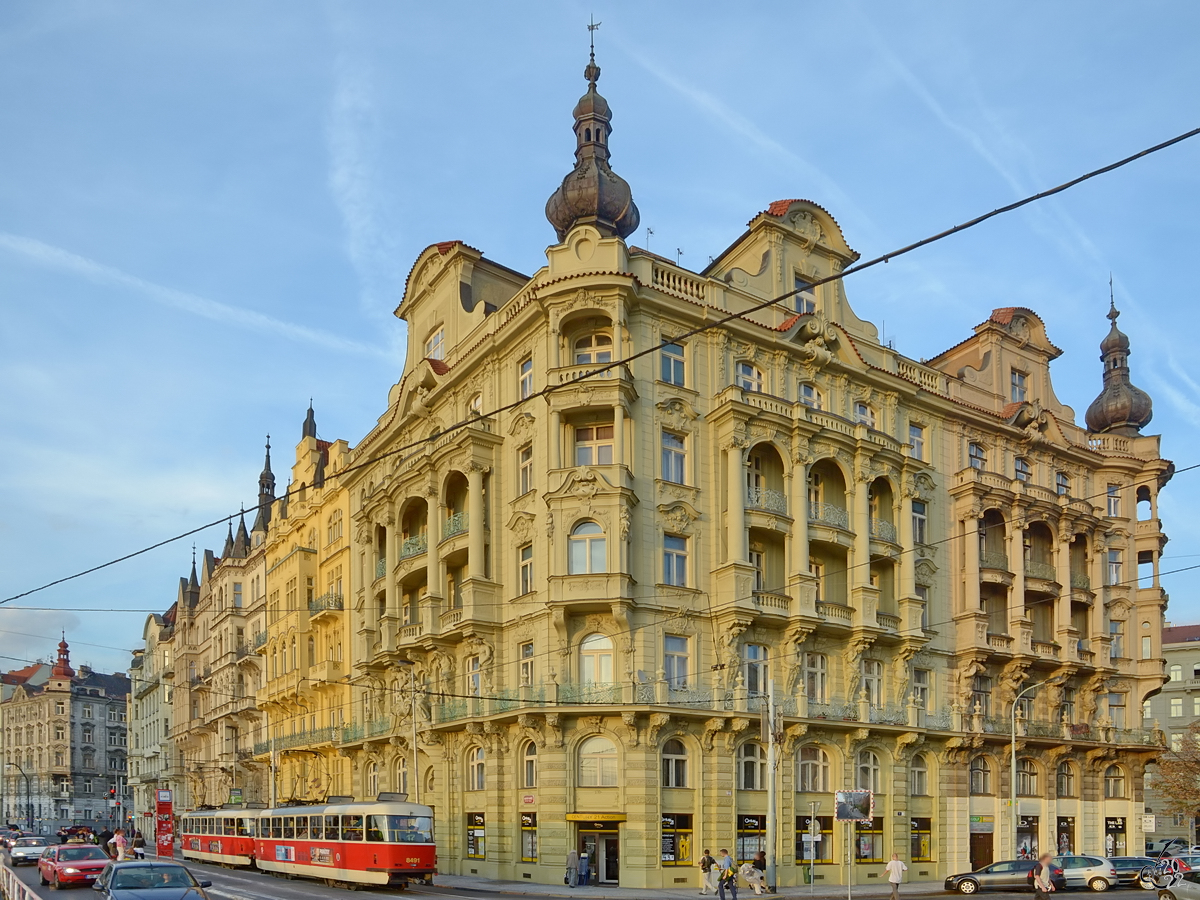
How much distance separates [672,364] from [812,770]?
15722mm

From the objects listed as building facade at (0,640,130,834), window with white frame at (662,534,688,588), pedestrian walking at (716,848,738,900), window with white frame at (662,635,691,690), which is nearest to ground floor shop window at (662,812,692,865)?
pedestrian walking at (716,848,738,900)

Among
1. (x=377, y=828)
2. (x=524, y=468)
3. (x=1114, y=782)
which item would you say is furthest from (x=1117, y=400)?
(x=377, y=828)

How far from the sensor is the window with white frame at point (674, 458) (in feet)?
142

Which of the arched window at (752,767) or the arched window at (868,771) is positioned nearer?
the arched window at (752,767)

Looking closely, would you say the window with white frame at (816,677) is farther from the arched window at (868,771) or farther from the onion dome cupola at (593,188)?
the onion dome cupola at (593,188)

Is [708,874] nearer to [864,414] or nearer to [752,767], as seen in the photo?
[752,767]

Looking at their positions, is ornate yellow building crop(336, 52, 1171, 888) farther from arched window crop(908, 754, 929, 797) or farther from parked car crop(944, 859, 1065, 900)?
parked car crop(944, 859, 1065, 900)

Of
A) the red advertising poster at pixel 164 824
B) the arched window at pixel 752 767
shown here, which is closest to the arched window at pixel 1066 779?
the arched window at pixel 752 767

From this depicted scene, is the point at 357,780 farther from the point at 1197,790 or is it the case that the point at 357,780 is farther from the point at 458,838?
the point at 1197,790

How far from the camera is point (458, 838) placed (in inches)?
1815

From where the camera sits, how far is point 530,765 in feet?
139

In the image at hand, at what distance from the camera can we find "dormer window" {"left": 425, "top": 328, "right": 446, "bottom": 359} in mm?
53812

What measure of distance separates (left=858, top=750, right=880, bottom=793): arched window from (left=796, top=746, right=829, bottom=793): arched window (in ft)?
5.91

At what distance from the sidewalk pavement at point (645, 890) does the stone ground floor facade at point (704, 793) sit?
0.72 m
